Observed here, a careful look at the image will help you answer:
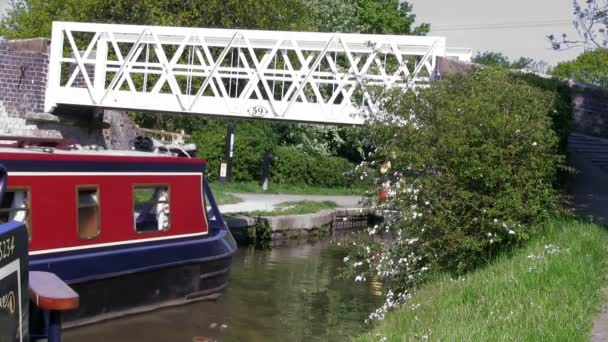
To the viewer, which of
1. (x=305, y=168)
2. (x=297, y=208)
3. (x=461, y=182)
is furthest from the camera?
(x=305, y=168)

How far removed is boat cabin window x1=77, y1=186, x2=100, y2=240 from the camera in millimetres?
11938

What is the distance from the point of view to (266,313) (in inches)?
542

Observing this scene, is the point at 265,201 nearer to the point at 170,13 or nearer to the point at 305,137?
the point at 170,13

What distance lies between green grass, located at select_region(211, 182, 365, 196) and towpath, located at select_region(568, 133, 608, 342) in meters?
10.4

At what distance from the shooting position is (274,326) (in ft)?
42.3

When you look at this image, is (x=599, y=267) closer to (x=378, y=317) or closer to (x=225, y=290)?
(x=378, y=317)

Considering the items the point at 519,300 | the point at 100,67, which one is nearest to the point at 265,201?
the point at 100,67

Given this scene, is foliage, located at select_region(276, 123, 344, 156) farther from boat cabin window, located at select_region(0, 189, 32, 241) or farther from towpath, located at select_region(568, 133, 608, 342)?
boat cabin window, located at select_region(0, 189, 32, 241)

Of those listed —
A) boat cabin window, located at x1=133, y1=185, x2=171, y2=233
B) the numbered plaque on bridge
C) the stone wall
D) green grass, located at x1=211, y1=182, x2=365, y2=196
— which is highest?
the stone wall

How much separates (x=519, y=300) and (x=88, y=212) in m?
6.59

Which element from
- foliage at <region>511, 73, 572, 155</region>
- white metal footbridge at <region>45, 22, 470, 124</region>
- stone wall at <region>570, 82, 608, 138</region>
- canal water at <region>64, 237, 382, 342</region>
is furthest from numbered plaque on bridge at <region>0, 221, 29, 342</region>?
stone wall at <region>570, 82, 608, 138</region>

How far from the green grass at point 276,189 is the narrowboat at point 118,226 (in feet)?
44.2

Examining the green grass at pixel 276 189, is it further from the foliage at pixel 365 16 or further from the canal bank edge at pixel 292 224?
the foliage at pixel 365 16

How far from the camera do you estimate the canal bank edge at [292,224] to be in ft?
69.6
